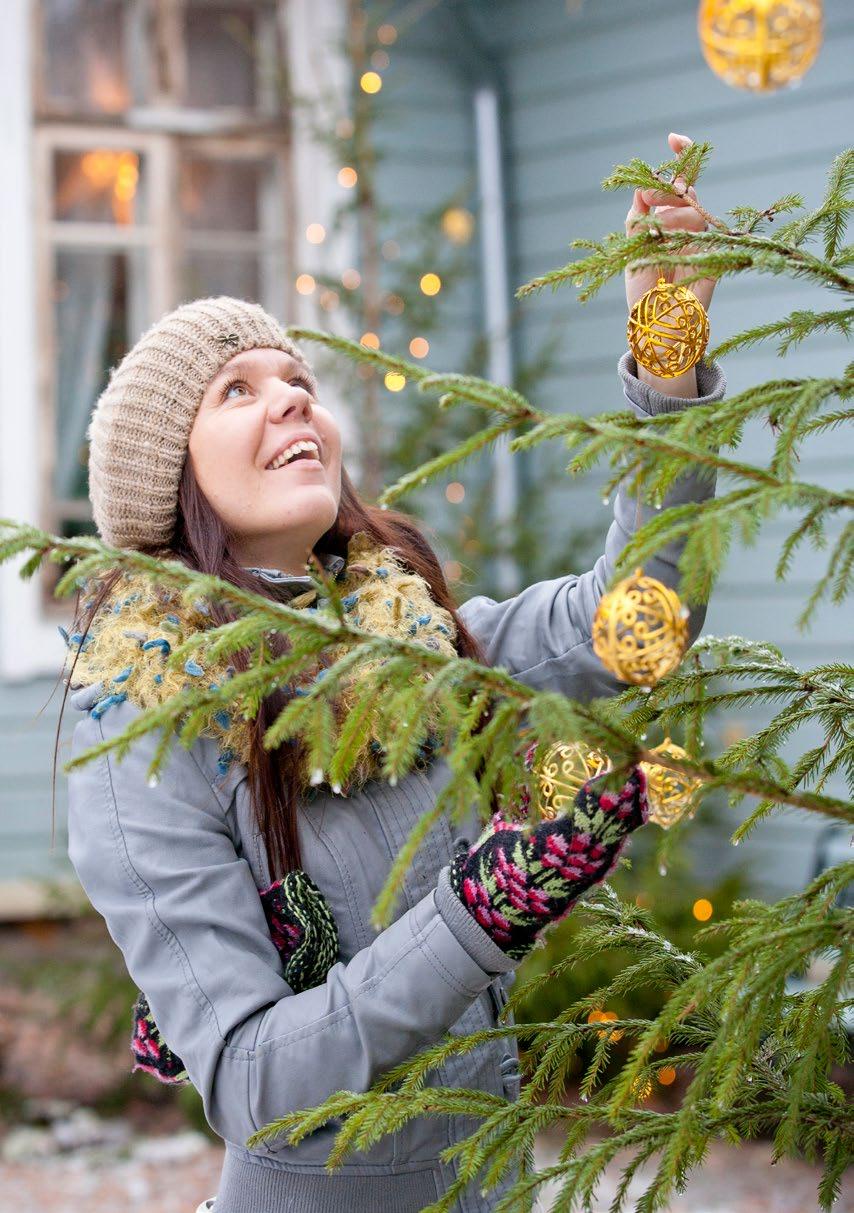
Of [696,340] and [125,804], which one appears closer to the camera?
[696,340]

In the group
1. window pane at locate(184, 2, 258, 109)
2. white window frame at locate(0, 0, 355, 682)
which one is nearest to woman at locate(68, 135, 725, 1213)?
white window frame at locate(0, 0, 355, 682)

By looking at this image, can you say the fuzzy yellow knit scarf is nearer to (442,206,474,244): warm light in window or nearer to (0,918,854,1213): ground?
(0,918,854,1213): ground

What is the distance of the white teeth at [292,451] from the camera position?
167 cm

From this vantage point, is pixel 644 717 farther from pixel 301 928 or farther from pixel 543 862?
pixel 301 928

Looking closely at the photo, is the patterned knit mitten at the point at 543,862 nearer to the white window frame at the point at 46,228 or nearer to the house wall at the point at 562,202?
the house wall at the point at 562,202

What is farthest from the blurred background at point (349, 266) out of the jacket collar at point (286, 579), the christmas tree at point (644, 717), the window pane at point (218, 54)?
the christmas tree at point (644, 717)

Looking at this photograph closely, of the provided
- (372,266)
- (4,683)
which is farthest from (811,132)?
(4,683)

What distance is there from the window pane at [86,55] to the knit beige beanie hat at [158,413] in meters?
3.58

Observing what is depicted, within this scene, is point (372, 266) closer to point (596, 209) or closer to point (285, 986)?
point (596, 209)

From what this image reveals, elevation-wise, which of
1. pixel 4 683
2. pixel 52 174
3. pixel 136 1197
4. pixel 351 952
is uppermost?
pixel 52 174

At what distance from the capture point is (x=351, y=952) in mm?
1566

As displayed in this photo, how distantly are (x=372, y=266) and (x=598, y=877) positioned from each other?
3.59m

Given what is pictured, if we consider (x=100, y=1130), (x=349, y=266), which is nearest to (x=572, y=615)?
(x=100, y=1130)

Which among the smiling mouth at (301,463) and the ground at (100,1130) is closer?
the smiling mouth at (301,463)
